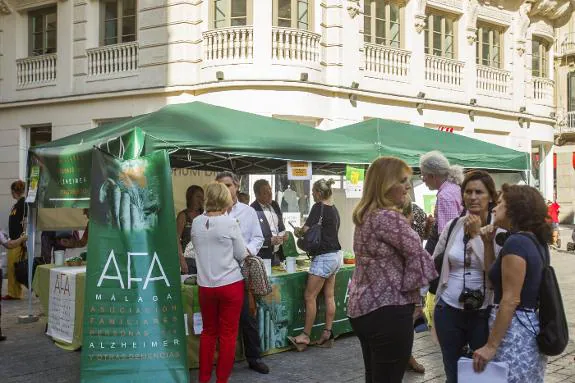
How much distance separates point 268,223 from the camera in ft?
28.6

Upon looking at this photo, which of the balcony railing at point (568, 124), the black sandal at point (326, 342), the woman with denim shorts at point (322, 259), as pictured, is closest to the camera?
the woman with denim shorts at point (322, 259)

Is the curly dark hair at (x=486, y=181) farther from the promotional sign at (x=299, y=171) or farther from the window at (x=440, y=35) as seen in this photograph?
the window at (x=440, y=35)

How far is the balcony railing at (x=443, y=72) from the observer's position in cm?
1886

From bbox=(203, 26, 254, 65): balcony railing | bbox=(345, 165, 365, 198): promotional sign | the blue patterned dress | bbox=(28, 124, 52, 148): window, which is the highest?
bbox=(203, 26, 254, 65): balcony railing

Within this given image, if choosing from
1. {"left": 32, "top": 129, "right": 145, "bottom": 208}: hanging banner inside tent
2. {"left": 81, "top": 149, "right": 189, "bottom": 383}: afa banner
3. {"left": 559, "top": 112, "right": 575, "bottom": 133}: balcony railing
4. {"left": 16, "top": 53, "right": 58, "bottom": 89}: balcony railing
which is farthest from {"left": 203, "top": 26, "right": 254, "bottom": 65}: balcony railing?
{"left": 559, "top": 112, "right": 575, "bottom": 133}: balcony railing

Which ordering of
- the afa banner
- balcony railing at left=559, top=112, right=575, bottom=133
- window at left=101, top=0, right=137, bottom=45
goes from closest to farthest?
the afa banner < window at left=101, top=0, right=137, bottom=45 < balcony railing at left=559, top=112, right=575, bottom=133

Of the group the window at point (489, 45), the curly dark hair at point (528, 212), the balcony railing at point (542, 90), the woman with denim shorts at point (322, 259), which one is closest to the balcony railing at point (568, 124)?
the balcony railing at point (542, 90)

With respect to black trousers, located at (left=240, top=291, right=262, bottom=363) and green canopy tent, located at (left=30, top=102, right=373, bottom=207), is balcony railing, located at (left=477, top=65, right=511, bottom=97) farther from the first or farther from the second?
black trousers, located at (left=240, top=291, right=262, bottom=363)

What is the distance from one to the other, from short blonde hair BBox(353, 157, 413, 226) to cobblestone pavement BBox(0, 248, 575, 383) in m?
2.88

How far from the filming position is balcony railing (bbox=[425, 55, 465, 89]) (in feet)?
61.9

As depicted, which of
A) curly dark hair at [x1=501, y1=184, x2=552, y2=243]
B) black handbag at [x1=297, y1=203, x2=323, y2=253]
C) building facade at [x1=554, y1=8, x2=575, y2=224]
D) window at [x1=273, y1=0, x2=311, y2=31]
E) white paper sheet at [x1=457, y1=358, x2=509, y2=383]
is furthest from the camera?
building facade at [x1=554, y1=8, x2=575, y2=224]

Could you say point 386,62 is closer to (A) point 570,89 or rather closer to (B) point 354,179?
(B) point 354,179

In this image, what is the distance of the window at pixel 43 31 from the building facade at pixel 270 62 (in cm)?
4

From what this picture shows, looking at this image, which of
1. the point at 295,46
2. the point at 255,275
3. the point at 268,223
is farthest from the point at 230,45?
the point at 255,275
